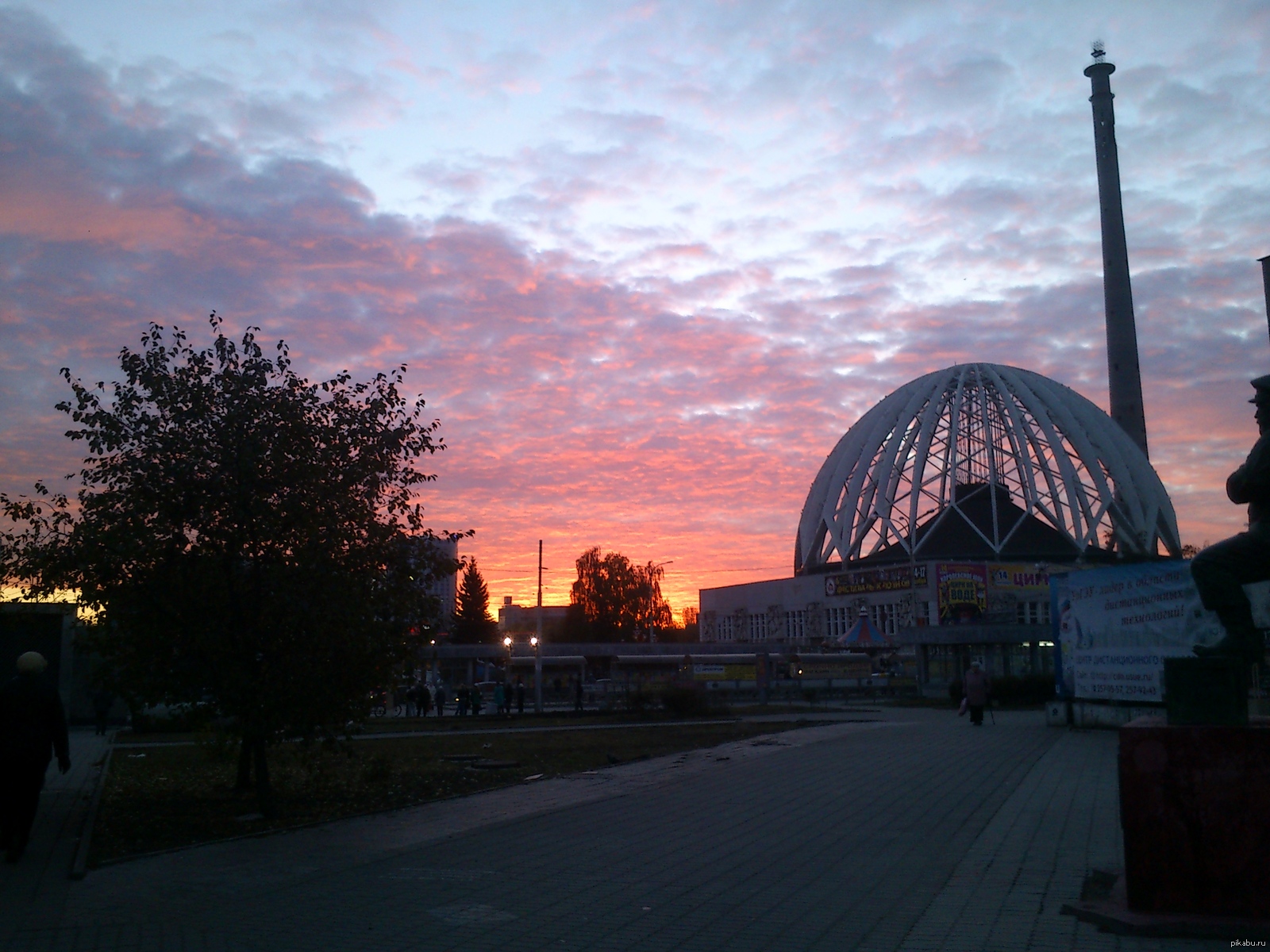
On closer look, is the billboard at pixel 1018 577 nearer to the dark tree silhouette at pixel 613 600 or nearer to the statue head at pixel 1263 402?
the dark tree silhouette at pixel 613 600

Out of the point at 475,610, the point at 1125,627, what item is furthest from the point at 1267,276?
the point at 475,610

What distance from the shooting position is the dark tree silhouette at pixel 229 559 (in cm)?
1095

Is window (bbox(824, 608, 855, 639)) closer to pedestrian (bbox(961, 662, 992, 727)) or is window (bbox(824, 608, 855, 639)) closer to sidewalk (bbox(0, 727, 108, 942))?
pedestrian (bbox(961, 662, 992, 727))

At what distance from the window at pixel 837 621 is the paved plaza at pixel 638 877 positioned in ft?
165

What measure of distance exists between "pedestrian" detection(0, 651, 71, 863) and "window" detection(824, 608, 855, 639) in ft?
188

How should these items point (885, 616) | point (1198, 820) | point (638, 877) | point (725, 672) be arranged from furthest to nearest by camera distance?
point (885, 616), point (725, 672), point (638, 877), point (1198, 820)

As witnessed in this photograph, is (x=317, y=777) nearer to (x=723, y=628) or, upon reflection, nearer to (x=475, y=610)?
(x=723, y=628)

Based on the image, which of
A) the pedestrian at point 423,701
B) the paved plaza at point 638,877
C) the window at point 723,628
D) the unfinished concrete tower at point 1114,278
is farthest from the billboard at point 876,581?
the paved plaza at point 638,877

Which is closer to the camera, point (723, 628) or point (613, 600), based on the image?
point (723, 628)

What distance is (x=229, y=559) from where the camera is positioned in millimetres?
11125

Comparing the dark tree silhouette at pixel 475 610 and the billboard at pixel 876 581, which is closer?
the billboard at pixel 876 581

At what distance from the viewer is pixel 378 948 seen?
5.90 metres

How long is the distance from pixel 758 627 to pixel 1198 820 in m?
67.6

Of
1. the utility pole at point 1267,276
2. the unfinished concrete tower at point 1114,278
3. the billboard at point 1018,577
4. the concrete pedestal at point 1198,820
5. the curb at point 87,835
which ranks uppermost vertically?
the unfinished concrete tower at point 1114,278
